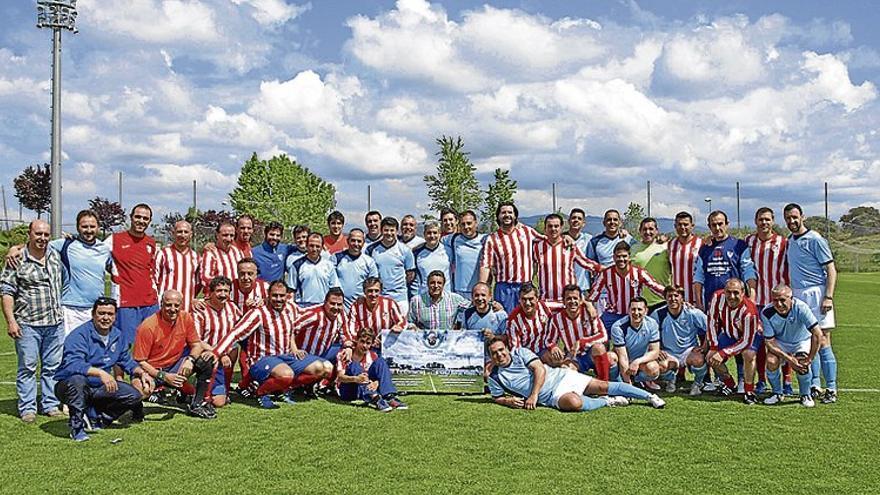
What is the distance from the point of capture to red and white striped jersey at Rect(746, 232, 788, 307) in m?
7.02

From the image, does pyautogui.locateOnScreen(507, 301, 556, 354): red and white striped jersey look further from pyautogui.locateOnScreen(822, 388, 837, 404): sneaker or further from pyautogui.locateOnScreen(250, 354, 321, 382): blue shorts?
pyautogui.locateOnScreen(822, 388, 837, 404): sneaker

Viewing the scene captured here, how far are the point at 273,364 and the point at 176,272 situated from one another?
4.48 feet

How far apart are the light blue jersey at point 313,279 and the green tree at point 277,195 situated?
3056cm

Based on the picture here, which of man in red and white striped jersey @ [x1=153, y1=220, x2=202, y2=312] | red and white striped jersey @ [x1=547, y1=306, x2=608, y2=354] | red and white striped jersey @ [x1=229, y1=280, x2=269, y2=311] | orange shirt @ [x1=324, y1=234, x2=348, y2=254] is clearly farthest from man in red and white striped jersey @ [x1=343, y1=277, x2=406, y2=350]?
man in red and white striped jersey @ [x1=153, y1=220, x2=202, y2=312]

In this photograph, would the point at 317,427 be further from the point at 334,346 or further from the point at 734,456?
the point at 734,456

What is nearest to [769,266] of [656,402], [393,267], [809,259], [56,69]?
[809,259]

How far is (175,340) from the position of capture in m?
6.05

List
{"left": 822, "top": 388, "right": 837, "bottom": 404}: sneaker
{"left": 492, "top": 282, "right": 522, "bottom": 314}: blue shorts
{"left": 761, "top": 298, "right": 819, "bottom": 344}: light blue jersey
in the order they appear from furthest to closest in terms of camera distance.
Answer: {"left": 492, "top": 282, "right": 522, "bottom": 314}: blue shorts
{"left": 822, "top": 388, "right": 837, "bottom": 404}: sneaker
{"left": 761, "top": 298, "right": 819, "bottom": 344}: light blue jersey

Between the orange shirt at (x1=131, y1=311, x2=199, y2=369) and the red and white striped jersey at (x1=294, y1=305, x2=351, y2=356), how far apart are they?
1053 mm

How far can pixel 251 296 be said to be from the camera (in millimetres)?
7023

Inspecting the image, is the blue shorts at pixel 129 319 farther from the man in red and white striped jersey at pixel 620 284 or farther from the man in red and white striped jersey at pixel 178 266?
the man in red and white striped jersey at pixel 620 284

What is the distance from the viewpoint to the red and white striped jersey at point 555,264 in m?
7.50

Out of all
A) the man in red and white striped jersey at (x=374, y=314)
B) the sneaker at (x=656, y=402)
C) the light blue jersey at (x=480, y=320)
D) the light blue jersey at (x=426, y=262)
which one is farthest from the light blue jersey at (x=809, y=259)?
the man in red and white striped jersey at (x=374, y=314)

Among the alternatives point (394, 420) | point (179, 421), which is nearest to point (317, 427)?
point (394, 420)
